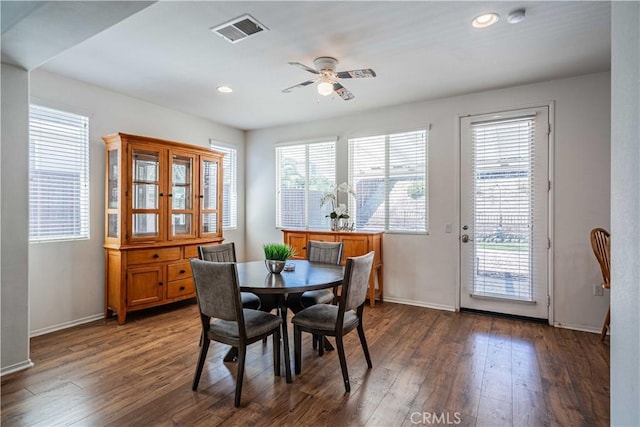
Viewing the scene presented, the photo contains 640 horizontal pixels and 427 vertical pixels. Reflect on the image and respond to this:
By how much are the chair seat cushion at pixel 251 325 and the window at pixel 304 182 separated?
2.74 m

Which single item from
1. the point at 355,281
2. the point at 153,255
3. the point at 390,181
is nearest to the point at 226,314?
the point at 355,281

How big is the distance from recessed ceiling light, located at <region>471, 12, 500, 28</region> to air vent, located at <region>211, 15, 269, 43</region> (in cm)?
157

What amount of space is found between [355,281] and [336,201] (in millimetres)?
2600

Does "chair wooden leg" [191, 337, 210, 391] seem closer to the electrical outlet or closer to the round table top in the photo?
the round table top

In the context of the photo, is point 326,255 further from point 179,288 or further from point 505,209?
point 505,209

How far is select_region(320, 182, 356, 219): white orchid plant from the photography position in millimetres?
4680

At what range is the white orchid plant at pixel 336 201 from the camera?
15.4ft

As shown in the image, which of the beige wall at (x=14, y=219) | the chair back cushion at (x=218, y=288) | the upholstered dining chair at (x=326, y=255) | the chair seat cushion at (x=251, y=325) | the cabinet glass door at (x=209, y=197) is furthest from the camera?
the cabinet glass door at (x=209, y=197)

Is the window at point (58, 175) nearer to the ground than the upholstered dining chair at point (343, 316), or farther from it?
farther from it

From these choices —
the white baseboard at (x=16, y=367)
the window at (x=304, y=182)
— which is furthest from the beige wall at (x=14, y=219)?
the window at (x=304, y=182)

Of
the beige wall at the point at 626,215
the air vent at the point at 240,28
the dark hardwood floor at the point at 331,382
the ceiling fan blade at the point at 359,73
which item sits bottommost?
the dark hardwood floor at the point at 331,382

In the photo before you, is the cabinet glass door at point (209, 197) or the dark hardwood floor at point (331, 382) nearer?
the dark hardwood floor at point (331, 382)

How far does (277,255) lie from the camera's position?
9.24 ft

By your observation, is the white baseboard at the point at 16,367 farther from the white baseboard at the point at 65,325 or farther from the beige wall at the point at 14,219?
the white baseboard at the point at 65,325
